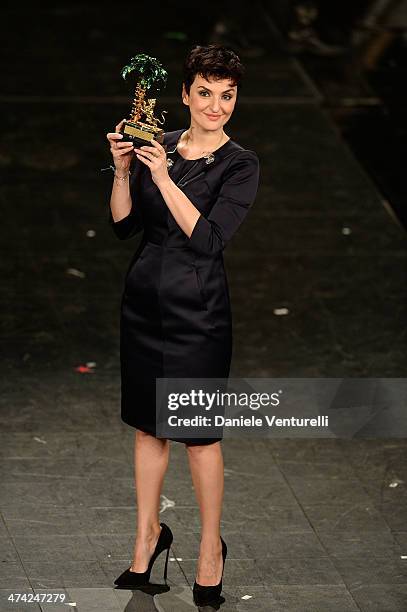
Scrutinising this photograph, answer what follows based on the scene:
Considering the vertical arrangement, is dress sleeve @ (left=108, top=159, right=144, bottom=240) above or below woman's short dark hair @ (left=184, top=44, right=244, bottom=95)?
below

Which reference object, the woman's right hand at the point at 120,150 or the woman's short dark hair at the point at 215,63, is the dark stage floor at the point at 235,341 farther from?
the woman's short dark hair at the point at 215,63

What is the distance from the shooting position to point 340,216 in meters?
9.27

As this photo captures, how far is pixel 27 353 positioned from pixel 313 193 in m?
2.91

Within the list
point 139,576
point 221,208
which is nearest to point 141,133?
point 221,208

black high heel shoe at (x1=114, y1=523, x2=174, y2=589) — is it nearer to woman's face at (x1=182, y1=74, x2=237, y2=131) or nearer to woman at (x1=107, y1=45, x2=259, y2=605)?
woman at (x1=107, y1=45, x2=259, y2=605)

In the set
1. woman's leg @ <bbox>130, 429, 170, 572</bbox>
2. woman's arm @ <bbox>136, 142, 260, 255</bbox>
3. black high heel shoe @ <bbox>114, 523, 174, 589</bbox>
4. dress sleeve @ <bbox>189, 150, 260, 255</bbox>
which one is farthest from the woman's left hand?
black high heel shoe @ <bbox>114, 523, 174, 589</bbox>

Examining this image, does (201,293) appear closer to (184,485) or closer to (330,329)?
(184,485)

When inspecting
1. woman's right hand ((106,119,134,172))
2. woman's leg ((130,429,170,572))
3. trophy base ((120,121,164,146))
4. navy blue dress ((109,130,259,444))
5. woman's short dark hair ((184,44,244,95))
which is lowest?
woman's leg ((130,429,170,572))

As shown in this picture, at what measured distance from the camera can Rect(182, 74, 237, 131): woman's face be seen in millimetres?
4926

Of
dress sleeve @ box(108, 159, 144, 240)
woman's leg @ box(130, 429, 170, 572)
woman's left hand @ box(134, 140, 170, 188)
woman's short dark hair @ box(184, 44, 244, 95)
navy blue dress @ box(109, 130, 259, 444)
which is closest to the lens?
woman's left hand @ box(134, 140, 170, 188)

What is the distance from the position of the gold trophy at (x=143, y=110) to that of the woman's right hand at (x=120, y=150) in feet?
0.06

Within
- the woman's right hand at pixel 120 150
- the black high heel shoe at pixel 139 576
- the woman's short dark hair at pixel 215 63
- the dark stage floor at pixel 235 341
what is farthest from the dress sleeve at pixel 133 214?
the dark stage floor at pixel 235 341

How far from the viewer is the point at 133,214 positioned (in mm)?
5184

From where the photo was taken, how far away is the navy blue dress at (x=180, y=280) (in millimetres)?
5016
